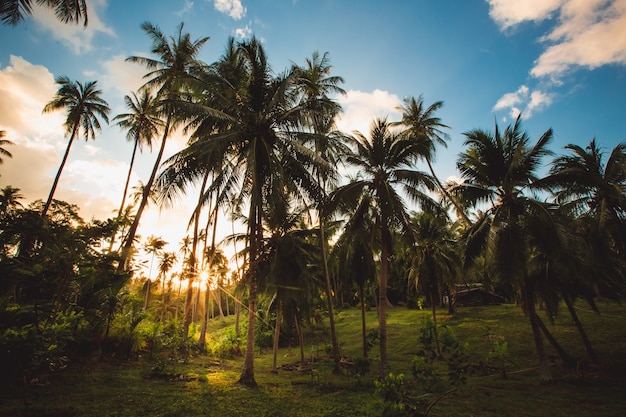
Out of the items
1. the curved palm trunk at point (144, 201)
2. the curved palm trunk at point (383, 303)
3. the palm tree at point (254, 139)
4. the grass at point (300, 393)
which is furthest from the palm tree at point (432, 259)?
the curved palm trunk at point (144, 201)

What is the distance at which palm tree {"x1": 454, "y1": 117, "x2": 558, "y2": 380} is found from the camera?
11906mm

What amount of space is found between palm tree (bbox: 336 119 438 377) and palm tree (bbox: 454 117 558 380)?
2255 mm

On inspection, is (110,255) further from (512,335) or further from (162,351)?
(512,335)

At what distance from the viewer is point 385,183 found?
13781 mm

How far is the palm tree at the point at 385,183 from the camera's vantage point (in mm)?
13531

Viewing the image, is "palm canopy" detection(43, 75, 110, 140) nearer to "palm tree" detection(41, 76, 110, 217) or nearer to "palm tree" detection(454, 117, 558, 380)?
"palm tree" detection(41, 76, 110, 217)

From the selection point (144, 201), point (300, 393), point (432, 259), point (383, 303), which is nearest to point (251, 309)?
point (300, 393)

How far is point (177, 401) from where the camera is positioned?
8664 millimetres

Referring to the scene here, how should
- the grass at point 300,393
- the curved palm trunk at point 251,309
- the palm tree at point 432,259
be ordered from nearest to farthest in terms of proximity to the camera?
1. the grass at point 300,393
2. the curved palm trunk at point 251,309
3. the palm tree at point 432,259

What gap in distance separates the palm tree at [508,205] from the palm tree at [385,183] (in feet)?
7.40

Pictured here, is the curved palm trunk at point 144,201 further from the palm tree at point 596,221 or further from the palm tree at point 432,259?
the palm tree at point 596,221

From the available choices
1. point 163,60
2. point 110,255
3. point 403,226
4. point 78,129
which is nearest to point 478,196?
point 403,226

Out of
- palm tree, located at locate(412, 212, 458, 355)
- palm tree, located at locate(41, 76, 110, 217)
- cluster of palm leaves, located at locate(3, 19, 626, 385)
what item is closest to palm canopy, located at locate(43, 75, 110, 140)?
palm tree, located at locate(41, 76, 110, 217)

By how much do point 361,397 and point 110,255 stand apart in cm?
970
